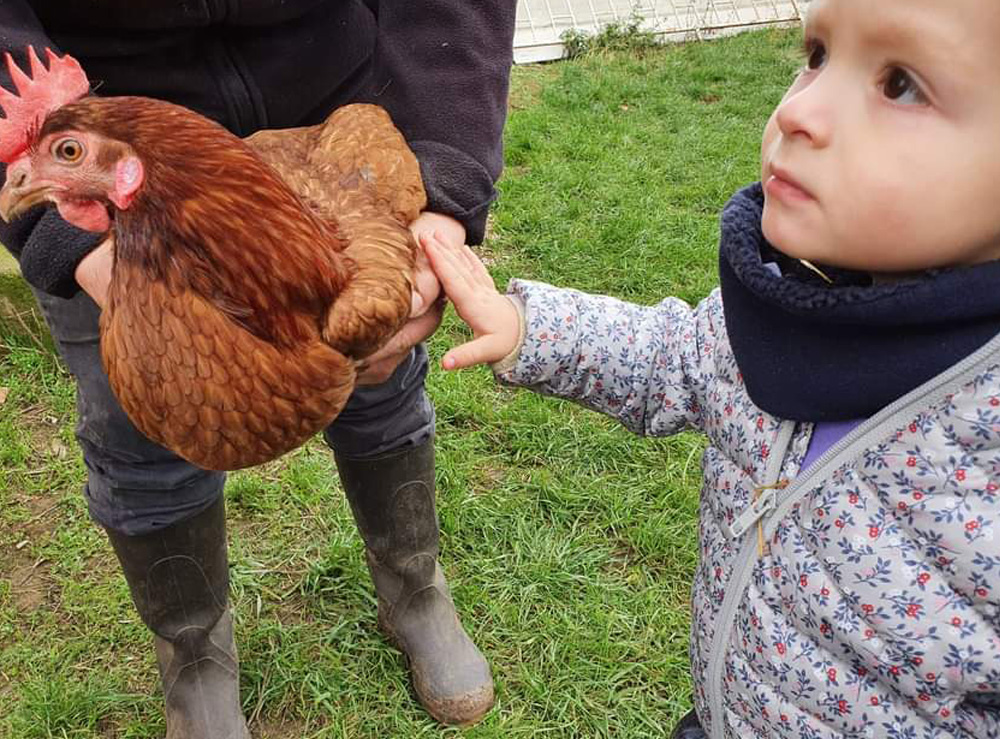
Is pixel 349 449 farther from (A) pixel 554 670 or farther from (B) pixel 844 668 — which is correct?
(B) pixel 844 668

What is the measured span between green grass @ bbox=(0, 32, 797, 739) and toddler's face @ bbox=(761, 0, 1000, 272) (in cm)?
145

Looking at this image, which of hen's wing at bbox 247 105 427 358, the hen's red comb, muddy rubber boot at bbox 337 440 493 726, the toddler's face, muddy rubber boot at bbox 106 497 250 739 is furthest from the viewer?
muddy rubber boot at bbox 337 440 493 726

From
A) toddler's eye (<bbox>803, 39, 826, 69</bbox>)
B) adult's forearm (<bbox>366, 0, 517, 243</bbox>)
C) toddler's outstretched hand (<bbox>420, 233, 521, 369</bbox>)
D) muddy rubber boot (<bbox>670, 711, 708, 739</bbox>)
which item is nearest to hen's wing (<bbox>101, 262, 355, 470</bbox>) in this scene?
toddler's outstretched hand (<bbox>420, 233, 521, 369</bbox>)

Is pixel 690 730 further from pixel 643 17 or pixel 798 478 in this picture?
pixel 643 17

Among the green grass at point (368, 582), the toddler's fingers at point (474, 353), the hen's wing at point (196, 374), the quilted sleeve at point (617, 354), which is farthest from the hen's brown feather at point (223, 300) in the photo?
the green grass at point (368, 582)

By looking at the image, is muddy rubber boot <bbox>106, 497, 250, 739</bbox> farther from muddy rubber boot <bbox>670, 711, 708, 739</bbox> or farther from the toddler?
muddy rubber boot <bbox>670, 711, 708, 739</bbox>

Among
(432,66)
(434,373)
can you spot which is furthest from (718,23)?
(432,66)

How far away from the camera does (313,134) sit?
1.40 m

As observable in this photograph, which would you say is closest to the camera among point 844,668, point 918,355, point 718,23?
point 918,355

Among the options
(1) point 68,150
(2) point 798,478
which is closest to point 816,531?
(2) point 798,478

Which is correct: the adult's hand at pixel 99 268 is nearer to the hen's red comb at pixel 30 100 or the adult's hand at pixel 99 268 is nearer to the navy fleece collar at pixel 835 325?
the hen's red comb at pixel 30 100

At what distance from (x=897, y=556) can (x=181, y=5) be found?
48.2 inches

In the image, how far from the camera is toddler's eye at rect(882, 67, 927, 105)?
0.86m

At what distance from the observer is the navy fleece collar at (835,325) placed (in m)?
0.93
